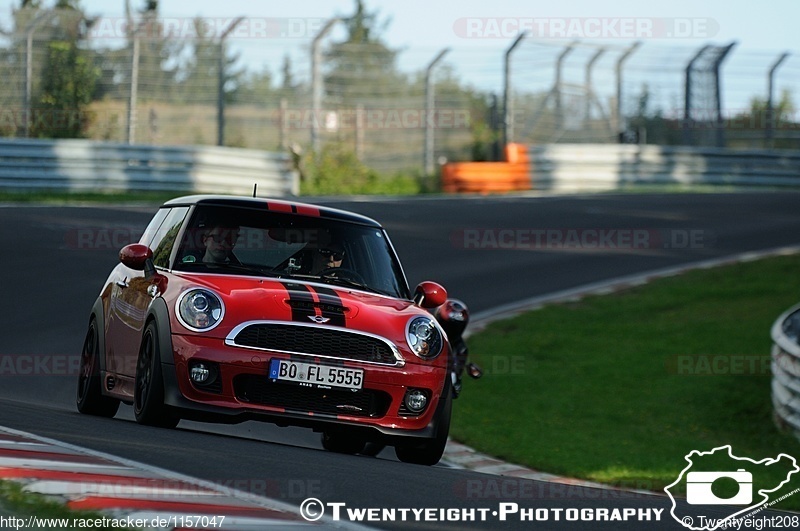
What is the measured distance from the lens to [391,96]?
88.9ft

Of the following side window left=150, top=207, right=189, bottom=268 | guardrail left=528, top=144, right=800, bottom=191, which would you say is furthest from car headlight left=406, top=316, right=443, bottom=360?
guardrail left=528, top=144, right=800, bottom=191

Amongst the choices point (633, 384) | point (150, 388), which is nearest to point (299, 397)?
point (150, 388)

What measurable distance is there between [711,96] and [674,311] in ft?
46.4

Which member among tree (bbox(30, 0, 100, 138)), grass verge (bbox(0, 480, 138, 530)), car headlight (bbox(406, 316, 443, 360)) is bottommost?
grass verge (bbox(0, 480, 138, 530))

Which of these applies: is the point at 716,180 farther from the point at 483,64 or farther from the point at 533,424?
the point at 533,424

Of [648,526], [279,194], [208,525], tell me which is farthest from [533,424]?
[279,194]

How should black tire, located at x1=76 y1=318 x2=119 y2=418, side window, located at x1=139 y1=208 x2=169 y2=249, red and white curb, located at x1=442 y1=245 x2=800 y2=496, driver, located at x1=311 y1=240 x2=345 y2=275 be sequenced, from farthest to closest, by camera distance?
red and white curb, located at x1=442 y1=245 x2=800 y2=496, side window, located at x1=139 y1=208 x2=169 y2=249, black tire, located at x1=76 y1=318 x2=119 y2=418, driver, located at x1=311 y1=240 x2=345 y2=275

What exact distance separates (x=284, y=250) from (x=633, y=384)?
4.94 m

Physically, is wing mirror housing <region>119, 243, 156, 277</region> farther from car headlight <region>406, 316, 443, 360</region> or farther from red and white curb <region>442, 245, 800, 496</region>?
red and white curb <region>442, 245, 800, 496</region>

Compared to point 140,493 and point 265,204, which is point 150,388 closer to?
point 265,204

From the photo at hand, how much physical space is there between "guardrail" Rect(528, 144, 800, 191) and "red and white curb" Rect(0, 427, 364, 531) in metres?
20.6

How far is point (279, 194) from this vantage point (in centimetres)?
2216

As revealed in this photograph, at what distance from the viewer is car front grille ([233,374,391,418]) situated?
6773 millimetres

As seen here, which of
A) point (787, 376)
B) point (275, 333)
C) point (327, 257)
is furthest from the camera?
point (787, 376)
